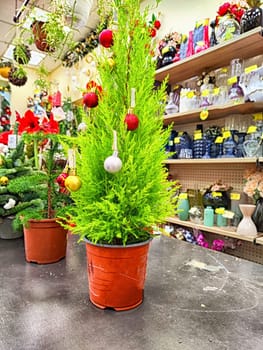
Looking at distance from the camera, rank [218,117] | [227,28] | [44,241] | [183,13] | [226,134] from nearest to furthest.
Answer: [44,241]
[227,28]
[226,134]
[218,117]
[183,13]

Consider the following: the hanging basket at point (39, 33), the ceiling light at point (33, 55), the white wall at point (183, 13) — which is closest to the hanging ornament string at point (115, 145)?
the hanging basket at point (39, 33)

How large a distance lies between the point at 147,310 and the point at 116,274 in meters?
0.11

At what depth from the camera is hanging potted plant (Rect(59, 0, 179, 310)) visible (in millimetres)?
601

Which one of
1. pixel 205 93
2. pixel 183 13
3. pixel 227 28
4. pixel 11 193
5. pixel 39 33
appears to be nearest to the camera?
pixel 11 193

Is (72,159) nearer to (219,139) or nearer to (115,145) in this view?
(115,145)

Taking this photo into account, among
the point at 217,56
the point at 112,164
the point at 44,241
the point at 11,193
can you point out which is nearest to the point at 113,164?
the point at 112,164

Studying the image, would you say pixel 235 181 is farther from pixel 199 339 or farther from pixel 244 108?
pixel 199 339

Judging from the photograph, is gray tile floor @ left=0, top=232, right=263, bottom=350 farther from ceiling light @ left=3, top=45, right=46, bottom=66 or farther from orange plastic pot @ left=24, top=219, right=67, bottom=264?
ceiling light @ left=3, top=45, right=46, bottom=66

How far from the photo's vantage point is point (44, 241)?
0.85m

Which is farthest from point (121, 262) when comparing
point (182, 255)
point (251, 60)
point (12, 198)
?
point (251, 60)

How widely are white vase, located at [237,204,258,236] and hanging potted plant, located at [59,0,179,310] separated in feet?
4.20

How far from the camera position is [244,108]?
1947 millimetres

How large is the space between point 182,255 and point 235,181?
4.51ft

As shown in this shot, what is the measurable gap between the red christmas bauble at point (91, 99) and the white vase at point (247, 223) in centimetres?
143
